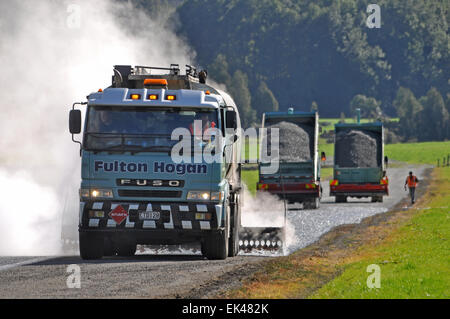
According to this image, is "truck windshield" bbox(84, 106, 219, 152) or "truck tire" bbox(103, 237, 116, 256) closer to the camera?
"truck windshield" bbox(84, 106, 219, 152)

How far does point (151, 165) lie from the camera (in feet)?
53.9

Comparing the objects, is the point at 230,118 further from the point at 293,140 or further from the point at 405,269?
the point at 293,140

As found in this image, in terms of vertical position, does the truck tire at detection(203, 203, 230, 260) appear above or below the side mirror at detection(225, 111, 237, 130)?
below

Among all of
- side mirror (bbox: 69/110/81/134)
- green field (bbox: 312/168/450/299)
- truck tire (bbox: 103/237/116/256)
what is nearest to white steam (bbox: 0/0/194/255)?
truck tire (bbox: 103/237/116/256)

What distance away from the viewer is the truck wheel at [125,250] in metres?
19.2

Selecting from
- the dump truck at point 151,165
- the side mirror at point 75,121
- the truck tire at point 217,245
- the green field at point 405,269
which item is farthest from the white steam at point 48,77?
the green field at point 405,269

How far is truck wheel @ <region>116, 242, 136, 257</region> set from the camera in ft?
63.1

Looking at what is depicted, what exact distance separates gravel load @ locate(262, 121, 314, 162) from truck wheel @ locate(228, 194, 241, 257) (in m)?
20.9

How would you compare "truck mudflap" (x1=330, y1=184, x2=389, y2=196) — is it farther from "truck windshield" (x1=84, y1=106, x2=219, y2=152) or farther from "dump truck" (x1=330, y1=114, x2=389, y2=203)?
"truck windshield" (x1=84, y1=106, x2=219, y2=152)

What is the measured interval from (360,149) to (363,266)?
1213 inches

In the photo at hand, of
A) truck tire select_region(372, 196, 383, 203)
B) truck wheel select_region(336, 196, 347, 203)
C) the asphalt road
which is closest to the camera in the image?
the asphalt road

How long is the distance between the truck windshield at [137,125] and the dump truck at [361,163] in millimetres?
31035

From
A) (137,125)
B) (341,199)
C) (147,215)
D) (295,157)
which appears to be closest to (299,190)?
(295,157)

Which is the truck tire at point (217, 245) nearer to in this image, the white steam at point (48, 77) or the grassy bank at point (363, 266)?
the grassy bank at point (363, 266)
